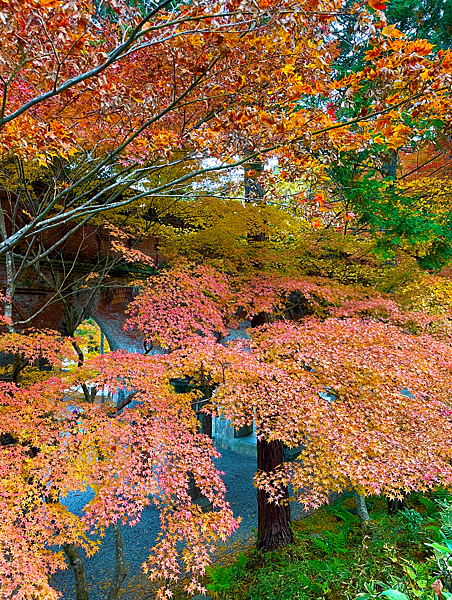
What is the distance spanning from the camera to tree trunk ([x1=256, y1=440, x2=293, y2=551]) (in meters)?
7.00

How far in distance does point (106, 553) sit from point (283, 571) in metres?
5.13

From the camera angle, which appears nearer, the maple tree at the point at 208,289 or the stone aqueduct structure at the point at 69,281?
the maple tree at the point at 208,289

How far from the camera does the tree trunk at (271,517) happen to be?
700 centimetres

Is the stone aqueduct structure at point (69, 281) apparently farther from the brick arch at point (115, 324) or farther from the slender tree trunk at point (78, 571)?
the slender tree trunk at point (78, 571)

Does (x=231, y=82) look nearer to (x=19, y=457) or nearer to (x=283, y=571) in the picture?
(x=19, y=457)

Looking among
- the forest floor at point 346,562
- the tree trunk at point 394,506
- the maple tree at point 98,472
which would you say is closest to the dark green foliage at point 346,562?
the forest floor at point 346,562

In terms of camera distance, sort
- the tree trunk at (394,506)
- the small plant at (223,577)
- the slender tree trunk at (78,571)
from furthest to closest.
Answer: the tree trunk at (394,506)
the small plant at (223,577)
the slender tree trunk at (78,571)

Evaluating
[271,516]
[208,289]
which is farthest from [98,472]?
[271,516]

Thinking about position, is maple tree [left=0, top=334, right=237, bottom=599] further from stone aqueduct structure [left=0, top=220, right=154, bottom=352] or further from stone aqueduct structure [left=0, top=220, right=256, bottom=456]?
stone aqueduct structure [left=0, top=220, right=154, bottom=352]

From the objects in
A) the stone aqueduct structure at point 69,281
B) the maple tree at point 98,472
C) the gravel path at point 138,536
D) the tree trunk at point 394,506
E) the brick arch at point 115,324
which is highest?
the stone aqueduct structure at point 69,281

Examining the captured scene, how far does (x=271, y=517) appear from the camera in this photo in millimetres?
7039

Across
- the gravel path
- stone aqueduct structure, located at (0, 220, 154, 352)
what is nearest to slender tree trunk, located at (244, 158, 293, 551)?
the gravel path

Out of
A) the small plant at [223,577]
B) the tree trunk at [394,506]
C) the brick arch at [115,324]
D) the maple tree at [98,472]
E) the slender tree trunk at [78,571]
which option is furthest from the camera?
the brick arch at [115,324]

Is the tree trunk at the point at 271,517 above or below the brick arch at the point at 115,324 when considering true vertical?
below
